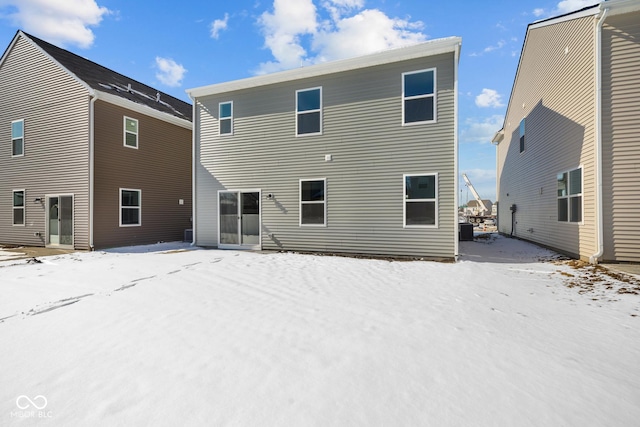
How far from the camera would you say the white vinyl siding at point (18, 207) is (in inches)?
479

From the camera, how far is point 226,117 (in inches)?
420

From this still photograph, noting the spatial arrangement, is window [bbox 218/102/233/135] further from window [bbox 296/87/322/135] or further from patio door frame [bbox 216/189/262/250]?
window [bbox 296/87/322/135]

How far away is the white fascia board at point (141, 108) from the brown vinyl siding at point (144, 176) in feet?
0.54

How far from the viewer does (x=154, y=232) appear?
12.8m

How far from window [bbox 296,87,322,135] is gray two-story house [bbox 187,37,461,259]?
0.11 feet

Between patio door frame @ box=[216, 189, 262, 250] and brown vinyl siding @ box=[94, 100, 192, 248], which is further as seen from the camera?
brown vinyl siding @ box=[94, 100, 192, 248]

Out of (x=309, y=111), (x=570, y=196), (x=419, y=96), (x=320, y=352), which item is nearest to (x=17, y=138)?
(x=309, y=111)

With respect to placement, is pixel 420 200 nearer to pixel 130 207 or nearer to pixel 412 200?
pixel 412 200

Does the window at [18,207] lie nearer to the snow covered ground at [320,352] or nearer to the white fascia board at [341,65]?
the white fascia board at [341,65]

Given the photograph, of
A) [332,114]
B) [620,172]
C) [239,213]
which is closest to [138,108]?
[239,213]

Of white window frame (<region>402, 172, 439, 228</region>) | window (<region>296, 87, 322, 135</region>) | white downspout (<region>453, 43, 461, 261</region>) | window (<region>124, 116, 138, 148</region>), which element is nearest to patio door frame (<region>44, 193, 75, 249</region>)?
window (<region>124, 116, 138, 148</region>)

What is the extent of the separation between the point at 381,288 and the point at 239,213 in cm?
685

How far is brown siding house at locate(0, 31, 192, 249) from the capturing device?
423 inches

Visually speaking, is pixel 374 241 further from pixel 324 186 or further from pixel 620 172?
pixel 620 172
